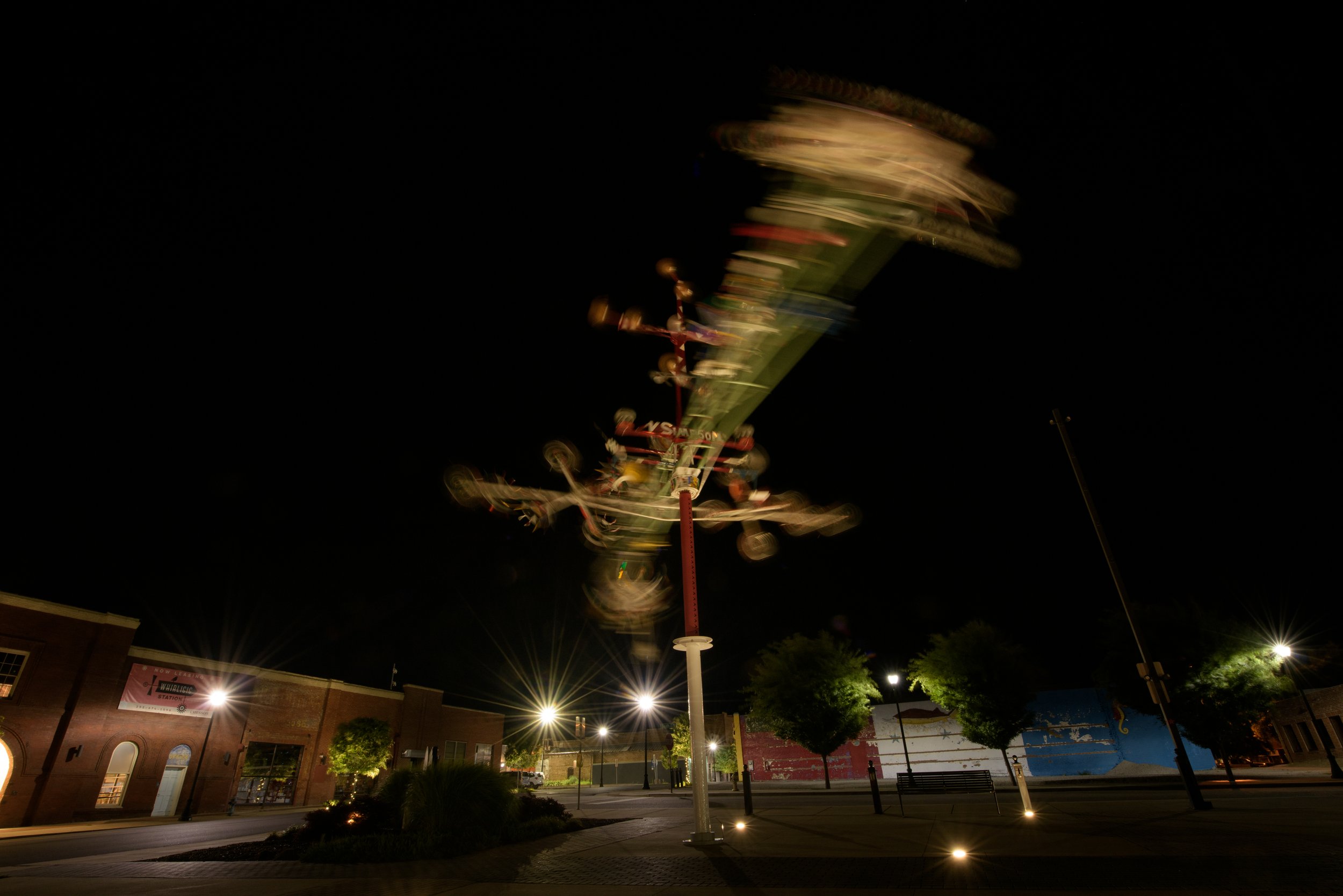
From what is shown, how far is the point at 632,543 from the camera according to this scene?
44.0ft

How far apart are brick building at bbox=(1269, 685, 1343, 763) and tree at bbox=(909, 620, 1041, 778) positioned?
56.7 ft

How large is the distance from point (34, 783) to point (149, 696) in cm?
530

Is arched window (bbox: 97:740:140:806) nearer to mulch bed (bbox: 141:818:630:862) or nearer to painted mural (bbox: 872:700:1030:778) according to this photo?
mulch bed (bbox: 141:818:630:862)

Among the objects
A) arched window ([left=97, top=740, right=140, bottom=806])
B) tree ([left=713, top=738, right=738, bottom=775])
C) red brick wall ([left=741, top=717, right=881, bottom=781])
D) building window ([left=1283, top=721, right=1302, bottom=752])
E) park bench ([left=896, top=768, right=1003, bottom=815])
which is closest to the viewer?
park bench ([left=896, top=768, right=1003, bottom=815])

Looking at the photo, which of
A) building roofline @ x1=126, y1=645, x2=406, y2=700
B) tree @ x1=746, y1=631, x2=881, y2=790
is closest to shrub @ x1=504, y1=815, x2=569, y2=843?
tree @ x1=746, y1=631, x2=881, y2=790

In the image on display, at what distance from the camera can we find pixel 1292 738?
4084 centimetres

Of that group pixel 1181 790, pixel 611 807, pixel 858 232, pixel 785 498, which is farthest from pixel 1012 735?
pixel 858 232

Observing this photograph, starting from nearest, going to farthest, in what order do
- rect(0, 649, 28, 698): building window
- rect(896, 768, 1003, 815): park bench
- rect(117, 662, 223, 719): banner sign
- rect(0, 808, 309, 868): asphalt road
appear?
rect(0, 808, 309, 868): asphalt road
rect(896, 768, 1003, 815): park bench
rect(0, 649, 28, 698): building window
rect(117, 662, 223, 719): banner sign

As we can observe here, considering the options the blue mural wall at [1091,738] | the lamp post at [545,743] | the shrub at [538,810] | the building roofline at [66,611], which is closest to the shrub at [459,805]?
the shrub at [538,810]

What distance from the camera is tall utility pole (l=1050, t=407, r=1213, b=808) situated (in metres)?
13.2

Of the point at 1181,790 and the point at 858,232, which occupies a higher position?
the point at 858,232

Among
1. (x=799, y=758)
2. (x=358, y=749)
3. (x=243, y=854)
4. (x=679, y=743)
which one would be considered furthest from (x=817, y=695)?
(x=358, y=749)

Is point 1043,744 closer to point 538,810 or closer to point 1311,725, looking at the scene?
point 1311,725

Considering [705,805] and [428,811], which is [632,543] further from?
[428,811]
